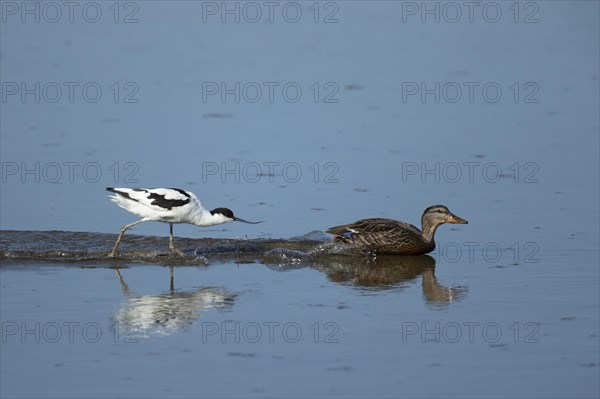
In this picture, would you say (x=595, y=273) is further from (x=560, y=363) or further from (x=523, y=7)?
(x=523, y=7)

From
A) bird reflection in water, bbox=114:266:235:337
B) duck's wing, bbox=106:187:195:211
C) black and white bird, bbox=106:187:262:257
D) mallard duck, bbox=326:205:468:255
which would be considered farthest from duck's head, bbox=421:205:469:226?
bird reflection in water, bbox=114:266:235:337

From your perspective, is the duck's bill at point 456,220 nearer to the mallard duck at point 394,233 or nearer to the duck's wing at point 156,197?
the mallard duck at point 394,233

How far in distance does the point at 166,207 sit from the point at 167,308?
7.12 ft

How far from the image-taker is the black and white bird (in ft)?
41.9

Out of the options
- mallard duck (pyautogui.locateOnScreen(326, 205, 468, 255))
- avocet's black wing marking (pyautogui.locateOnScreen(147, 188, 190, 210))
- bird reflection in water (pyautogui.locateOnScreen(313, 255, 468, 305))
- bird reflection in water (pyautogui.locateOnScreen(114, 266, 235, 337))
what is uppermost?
avocet's black wing marking (pyautogui.locateOnScreen(147, 188, 190, 210))

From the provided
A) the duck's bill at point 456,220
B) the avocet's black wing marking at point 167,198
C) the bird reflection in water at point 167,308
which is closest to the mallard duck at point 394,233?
the duck's bill at point 456,220

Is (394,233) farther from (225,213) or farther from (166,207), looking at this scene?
(166,207)

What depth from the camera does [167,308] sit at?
1083 centimetres

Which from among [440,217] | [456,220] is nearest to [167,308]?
[440,217]

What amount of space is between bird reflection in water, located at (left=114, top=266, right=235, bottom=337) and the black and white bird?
120cm

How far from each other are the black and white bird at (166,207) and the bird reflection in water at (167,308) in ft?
3.93

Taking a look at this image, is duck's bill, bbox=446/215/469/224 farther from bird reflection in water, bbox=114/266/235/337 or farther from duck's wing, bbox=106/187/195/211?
bird reflection in water, bbox=114/266/235/337

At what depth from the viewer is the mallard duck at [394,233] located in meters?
13.3

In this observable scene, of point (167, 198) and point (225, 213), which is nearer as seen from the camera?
point (167, 198)
